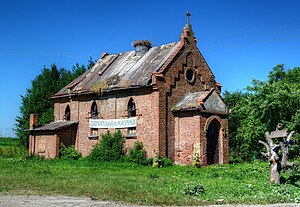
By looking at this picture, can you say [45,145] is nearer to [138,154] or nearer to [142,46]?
[138,154]

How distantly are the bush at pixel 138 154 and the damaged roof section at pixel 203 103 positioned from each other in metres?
3.17

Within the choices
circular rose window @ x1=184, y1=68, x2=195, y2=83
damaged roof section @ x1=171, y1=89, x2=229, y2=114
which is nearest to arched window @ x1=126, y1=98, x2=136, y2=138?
damaged roof section @ x1=171, y1=89, x2=229, y2=114

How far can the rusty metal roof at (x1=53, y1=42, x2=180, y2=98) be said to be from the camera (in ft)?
83.1

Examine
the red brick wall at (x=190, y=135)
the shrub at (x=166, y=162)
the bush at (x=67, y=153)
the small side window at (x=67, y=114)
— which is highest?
the small side window at (x=67, y=114)

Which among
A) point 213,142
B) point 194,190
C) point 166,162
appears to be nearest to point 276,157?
point 194,190

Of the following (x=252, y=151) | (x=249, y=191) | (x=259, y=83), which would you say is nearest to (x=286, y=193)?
(x=249, y=191)

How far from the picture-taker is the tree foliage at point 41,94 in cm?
4100

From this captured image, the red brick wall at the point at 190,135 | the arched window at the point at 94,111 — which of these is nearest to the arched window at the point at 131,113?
the red brick wall at the point at 190,135

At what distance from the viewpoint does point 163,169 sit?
21422 millimetres

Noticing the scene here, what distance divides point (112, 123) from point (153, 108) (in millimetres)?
3903

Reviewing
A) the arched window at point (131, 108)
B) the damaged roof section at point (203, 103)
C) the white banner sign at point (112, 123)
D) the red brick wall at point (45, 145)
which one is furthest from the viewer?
the red brick wall at point (45, 145)

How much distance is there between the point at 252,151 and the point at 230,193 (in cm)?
2167

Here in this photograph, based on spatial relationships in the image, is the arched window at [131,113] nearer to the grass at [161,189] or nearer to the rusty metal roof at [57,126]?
the rusty metal roof at [57,126]

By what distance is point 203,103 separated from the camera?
76.5 ft
